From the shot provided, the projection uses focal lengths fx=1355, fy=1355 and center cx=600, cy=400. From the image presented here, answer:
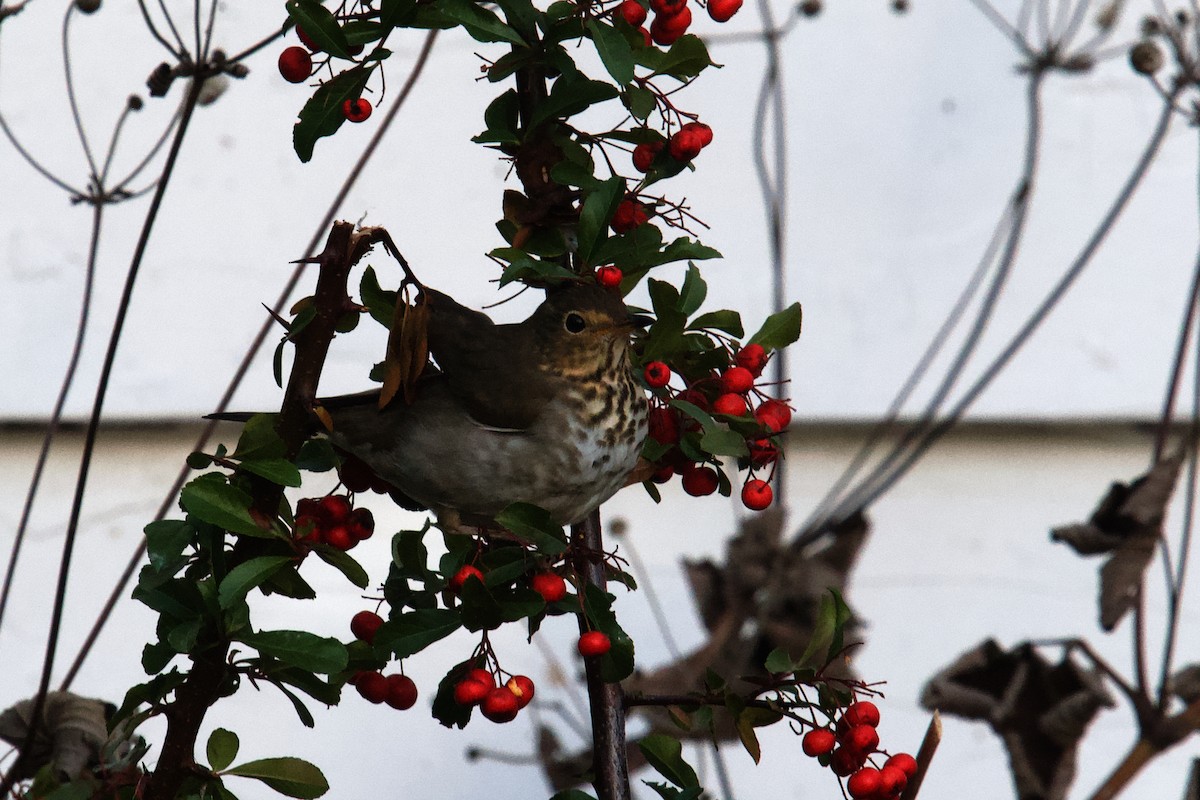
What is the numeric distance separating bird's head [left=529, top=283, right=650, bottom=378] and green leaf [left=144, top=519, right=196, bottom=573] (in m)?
0.29

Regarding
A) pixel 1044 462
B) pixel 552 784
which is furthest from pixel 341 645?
pixel 1044 462

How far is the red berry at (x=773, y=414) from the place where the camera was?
82 cm

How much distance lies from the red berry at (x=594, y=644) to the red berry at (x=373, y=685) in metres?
0.14

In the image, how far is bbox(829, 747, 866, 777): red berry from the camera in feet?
2.52

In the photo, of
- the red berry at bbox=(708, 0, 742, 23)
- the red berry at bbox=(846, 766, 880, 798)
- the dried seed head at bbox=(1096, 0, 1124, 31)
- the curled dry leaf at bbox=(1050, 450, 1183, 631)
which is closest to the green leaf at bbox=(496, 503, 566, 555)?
the red berry at bbox=(846, 766, 880, 798)

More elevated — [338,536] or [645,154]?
[645,154]

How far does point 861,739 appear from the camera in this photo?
752 millimetres

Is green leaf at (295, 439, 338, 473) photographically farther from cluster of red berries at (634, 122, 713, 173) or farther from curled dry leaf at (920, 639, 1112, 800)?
curled dry leaf at (920, 639, 1112, 800)

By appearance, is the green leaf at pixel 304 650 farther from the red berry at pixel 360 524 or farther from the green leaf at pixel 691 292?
the green leaf at pixel 691 292

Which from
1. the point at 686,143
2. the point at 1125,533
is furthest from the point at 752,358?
the point at 1125,533

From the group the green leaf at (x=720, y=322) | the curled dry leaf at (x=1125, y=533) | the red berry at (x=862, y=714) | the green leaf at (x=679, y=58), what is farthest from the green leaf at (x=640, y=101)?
the curled dry leaf at (x=1125, y=533)

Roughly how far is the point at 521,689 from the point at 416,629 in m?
0.09

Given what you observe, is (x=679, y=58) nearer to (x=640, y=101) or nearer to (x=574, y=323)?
(x=640, y=101)

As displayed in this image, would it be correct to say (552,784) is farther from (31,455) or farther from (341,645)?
(341,645)
